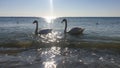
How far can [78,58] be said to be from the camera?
428 inches

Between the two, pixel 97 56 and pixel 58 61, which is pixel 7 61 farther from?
pixel 97 56

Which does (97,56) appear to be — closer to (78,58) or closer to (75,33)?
(78,58)

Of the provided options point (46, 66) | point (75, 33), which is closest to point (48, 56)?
point (46, 66)

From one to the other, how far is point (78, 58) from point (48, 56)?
1593 millimetres

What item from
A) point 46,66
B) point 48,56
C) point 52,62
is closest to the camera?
point 46,66

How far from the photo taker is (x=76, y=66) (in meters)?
9.27

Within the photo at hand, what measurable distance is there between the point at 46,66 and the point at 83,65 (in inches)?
64.5

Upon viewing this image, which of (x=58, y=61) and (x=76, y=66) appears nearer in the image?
(x=76, y=66)

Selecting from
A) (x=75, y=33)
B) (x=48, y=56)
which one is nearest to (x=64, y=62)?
(x=48, y=56)

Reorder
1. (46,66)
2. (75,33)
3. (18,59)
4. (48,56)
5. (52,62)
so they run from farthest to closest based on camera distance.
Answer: (75,33) < (48,56) < (18,59) < (52,62) < (46,66)

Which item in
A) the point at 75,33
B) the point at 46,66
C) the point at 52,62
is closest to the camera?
the point at 46,66

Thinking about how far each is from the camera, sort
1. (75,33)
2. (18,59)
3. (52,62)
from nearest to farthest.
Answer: (52,62) < (18,59) < (75,33)

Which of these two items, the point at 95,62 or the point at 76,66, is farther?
the point at 95,62

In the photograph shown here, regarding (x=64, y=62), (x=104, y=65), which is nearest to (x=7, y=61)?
(x=64, y=62)
